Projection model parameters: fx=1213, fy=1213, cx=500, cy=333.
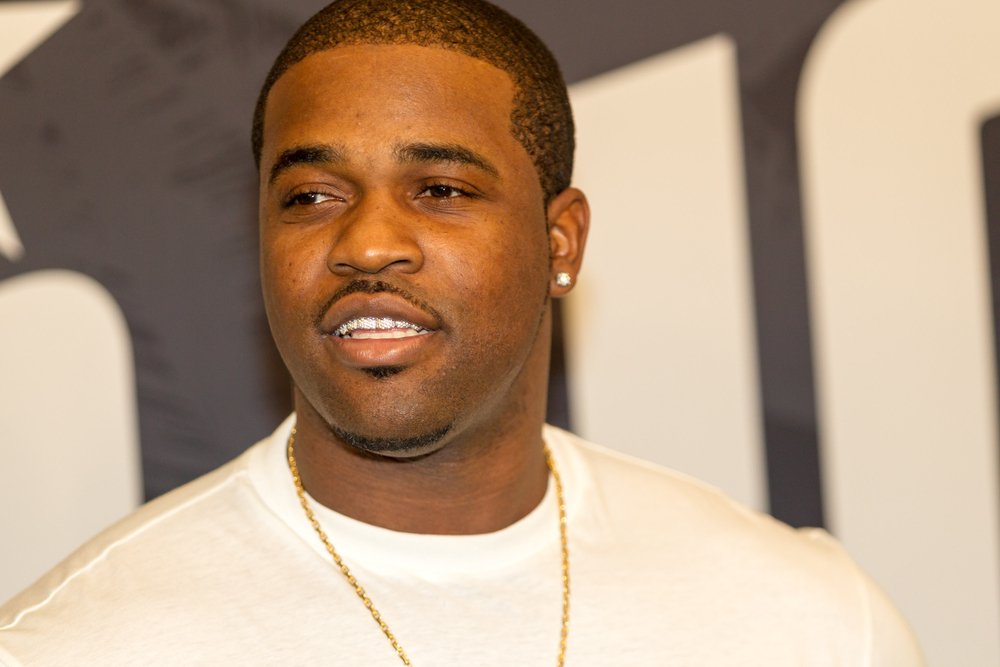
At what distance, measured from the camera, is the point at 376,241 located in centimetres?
127

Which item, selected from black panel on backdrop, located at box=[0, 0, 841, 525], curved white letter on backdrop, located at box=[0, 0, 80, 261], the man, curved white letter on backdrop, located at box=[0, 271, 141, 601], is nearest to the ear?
the man

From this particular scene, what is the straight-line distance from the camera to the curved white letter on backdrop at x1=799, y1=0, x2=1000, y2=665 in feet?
6.96

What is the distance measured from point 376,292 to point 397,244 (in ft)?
0.18

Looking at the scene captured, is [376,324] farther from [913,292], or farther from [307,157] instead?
[913,292]

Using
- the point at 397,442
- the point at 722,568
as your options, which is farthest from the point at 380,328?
the point at 722,568

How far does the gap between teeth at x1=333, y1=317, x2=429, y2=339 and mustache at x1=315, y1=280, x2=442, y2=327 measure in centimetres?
2

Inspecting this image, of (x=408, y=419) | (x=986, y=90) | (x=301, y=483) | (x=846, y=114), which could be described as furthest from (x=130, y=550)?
(x=986, y=90)

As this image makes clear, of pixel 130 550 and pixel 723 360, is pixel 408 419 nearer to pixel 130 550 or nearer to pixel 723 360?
pixel 130 550

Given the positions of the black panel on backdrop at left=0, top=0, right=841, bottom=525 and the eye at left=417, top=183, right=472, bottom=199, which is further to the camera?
the black panel on backdrop at left=0, top=0, right=841, bottom=525

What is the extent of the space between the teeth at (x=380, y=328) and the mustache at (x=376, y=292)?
0.02m

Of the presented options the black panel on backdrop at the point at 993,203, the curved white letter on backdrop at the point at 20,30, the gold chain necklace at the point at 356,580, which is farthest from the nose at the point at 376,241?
the black panel on backdrop at the point at 993,203

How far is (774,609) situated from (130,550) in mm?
785

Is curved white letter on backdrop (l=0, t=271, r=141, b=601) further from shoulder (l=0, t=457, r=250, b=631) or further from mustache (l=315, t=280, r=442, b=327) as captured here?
mustache (l=315, t=280, r=442, b=327)

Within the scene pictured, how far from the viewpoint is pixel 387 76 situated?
1342 millimetres
